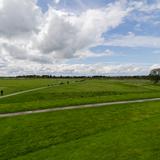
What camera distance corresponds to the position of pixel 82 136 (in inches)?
941

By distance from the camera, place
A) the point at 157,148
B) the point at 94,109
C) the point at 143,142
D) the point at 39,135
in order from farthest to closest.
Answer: the point at 94,109 → the point at 39,135 → the point at 143,142 → the point at 157,148

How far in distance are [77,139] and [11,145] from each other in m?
5.06

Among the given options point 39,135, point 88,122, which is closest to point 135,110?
point 88,122

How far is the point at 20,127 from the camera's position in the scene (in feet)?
86.3

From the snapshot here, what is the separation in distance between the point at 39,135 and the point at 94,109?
11695mm

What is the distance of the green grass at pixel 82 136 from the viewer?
61.0 ft

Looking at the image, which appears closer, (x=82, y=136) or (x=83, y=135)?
(x=82, y=136)

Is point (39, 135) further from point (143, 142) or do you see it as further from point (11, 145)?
point (143, 142)

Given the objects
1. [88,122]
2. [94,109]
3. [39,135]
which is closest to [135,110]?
[94,109]

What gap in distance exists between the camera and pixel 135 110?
35.0m

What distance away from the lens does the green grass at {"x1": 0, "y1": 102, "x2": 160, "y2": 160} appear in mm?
18594

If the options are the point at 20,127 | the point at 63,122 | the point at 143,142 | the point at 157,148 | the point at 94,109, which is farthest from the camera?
the point at 94,109

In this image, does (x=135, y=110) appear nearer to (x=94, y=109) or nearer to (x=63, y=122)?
(x=94, y=109)

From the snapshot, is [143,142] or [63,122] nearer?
[143,142]
